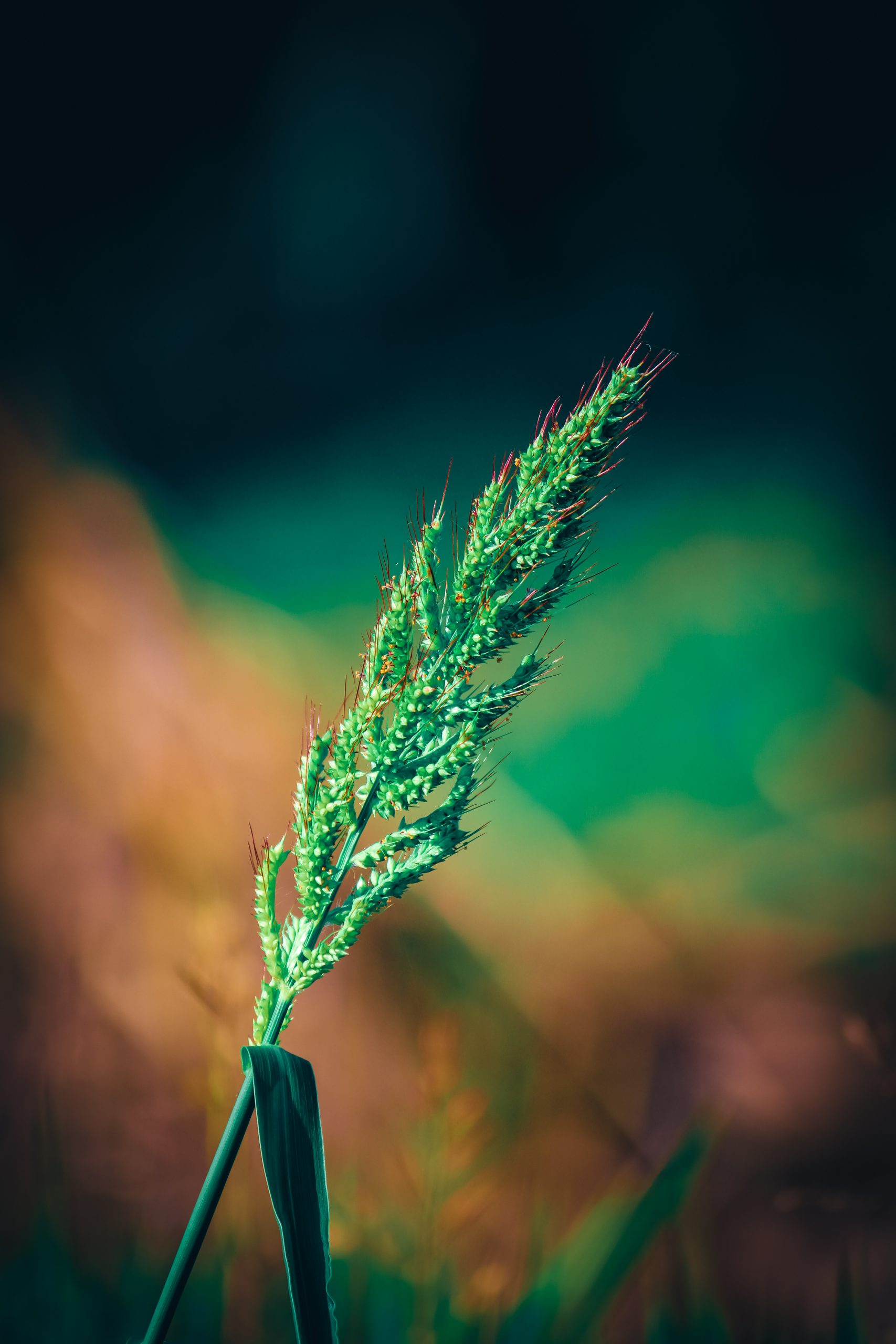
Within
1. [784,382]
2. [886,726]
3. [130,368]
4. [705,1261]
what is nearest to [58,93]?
[130,368]

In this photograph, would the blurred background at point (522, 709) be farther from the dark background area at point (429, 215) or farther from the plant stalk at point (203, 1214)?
the plant stalk at point (203, 1214)

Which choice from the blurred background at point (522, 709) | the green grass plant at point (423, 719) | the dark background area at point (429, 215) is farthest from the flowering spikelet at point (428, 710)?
the dark background area at point (429, 215)

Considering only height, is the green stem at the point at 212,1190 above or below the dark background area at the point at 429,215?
below

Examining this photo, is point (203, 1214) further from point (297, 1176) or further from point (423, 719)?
point (423, 719)

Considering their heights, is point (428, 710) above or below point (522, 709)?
below

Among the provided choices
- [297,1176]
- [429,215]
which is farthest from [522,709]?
[429,215]

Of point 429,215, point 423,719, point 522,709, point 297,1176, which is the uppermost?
point 429,215

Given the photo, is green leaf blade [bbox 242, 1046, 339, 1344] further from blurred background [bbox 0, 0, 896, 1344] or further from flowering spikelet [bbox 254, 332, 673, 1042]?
blurred background [bbox 0, 0, 896, 1344]

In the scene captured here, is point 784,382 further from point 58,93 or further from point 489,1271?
point 489,1271

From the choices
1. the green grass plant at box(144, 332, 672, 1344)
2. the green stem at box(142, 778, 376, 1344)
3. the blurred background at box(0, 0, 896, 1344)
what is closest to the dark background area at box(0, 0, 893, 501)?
the blurred background at box(0, 0, 896, 1344)
